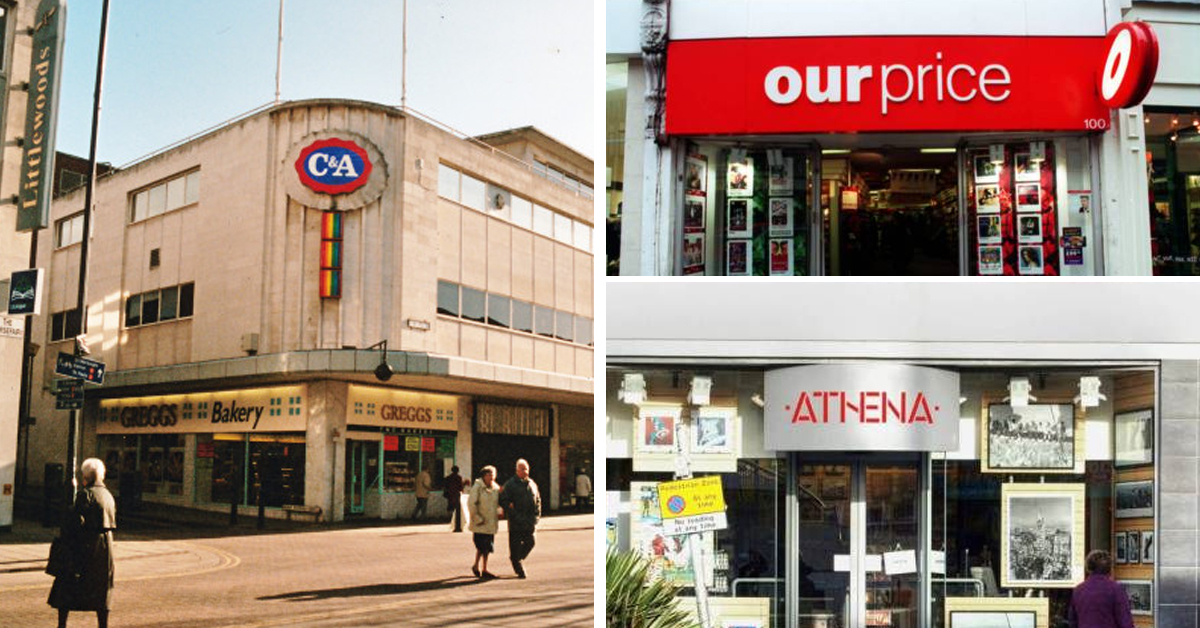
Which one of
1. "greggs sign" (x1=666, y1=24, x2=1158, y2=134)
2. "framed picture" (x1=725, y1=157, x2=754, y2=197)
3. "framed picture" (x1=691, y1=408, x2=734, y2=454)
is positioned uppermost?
"greggs sign" (x1=666, y1=24, x2=1158, y2=134)

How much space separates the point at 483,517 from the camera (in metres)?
9.18

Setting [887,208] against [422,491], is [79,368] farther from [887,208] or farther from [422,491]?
[887,208]

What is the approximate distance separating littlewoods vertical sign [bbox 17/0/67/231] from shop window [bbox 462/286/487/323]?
3.53m

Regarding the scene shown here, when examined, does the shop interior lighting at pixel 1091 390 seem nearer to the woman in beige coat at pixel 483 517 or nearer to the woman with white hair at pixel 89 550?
the woman in beige coat at pixel 483 517

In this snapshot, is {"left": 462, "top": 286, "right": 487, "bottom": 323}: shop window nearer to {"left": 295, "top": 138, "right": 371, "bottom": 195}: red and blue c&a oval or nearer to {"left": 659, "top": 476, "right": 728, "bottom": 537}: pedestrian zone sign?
{"left": 295, "top": 138, "right": 371, "bottom": 195}: red and blue c&a oval

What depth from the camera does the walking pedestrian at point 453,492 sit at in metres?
9.23

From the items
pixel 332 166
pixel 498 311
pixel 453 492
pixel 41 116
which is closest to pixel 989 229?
pixel 498 311

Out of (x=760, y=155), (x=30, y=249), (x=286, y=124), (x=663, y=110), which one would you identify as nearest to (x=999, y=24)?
(x=760, y=155)

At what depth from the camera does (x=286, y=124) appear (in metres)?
9.50

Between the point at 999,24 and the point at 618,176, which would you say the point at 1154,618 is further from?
the point at 618,176

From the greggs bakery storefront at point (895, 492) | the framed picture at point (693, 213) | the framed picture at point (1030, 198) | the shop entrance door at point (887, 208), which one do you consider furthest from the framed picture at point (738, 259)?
the framed picture at point (1030, 198)

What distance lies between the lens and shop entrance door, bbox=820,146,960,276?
10750 mm

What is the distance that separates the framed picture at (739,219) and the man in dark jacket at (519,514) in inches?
120

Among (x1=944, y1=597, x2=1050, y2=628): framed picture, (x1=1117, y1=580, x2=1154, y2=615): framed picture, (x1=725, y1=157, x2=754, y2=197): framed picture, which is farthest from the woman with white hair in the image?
(x1=1117, y1=580, x2=1154, y2=615): framed picture
